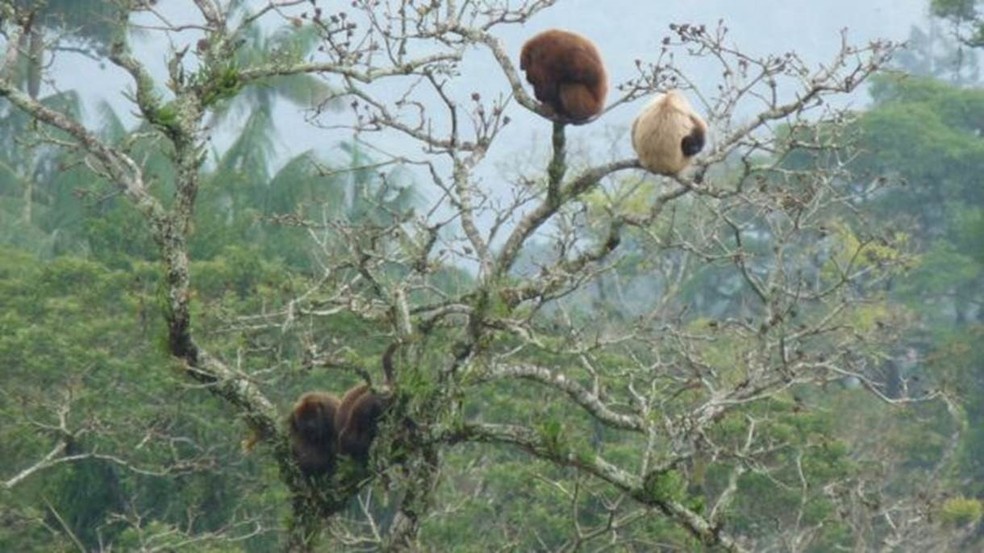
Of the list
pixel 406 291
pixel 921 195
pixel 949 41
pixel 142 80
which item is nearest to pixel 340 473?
pixel 406 291

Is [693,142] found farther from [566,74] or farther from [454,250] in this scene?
[454,250]

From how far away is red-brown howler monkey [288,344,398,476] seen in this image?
10078 millimetres

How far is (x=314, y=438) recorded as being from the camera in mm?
10312

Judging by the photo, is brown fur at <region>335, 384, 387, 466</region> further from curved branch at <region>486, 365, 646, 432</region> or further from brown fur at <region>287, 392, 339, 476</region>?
curved branch at <region>486, 365, 646, 432</region>

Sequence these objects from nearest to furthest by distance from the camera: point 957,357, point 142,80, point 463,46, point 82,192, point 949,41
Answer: point 142,80, point 463,46, point 82,192, point 957,357, point 949,41

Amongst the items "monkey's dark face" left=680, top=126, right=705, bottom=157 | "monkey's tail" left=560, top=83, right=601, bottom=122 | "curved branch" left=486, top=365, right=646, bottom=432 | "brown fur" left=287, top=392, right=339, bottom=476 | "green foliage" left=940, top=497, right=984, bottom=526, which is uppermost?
"monkey's tail" left=560, top=83, right=601, bottom=122

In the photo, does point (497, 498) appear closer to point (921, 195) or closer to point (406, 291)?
point (406, 291)

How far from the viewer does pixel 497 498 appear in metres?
25.7

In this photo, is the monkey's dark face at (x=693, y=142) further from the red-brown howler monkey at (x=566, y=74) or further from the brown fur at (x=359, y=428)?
the brown fur at (x=359, y=428)

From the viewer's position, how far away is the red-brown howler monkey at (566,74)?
34.4 ft

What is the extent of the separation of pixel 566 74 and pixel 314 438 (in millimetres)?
2264

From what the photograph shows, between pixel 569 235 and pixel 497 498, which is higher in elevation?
pixel 569 235

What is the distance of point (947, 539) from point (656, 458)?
52.0ft

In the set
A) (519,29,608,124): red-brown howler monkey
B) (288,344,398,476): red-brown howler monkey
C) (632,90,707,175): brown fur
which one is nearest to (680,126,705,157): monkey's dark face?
(632,90,707,175): brown fur
